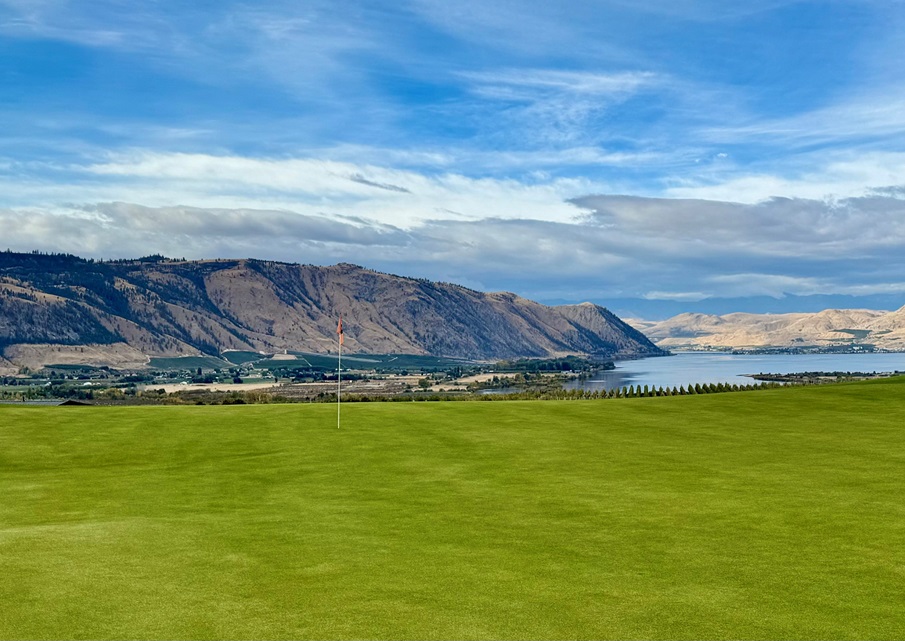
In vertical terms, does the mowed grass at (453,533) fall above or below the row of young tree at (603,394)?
above

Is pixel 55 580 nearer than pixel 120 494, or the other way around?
pixel 55 580

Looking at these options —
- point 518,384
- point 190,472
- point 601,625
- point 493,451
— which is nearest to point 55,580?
Result: point 601,625

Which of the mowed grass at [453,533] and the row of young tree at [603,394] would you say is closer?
the mowed grass at [453,533]

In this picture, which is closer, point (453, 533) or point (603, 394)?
point (453, 533)

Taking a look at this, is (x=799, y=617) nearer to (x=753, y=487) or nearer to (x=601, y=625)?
(x=601, y=625)

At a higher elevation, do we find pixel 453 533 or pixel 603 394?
pixel 453 533

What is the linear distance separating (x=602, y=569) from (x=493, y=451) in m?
16.2

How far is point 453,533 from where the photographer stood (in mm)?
16672

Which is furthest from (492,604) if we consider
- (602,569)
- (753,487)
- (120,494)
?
(120,494)

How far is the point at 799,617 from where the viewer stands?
436 inches

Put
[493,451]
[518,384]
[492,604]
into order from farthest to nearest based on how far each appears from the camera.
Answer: [518,384] → [493,451] → [492,604]

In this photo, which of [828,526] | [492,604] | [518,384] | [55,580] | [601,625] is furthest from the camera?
[518,384]

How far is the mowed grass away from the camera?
11.2 m

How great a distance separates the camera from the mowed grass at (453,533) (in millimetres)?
11156
